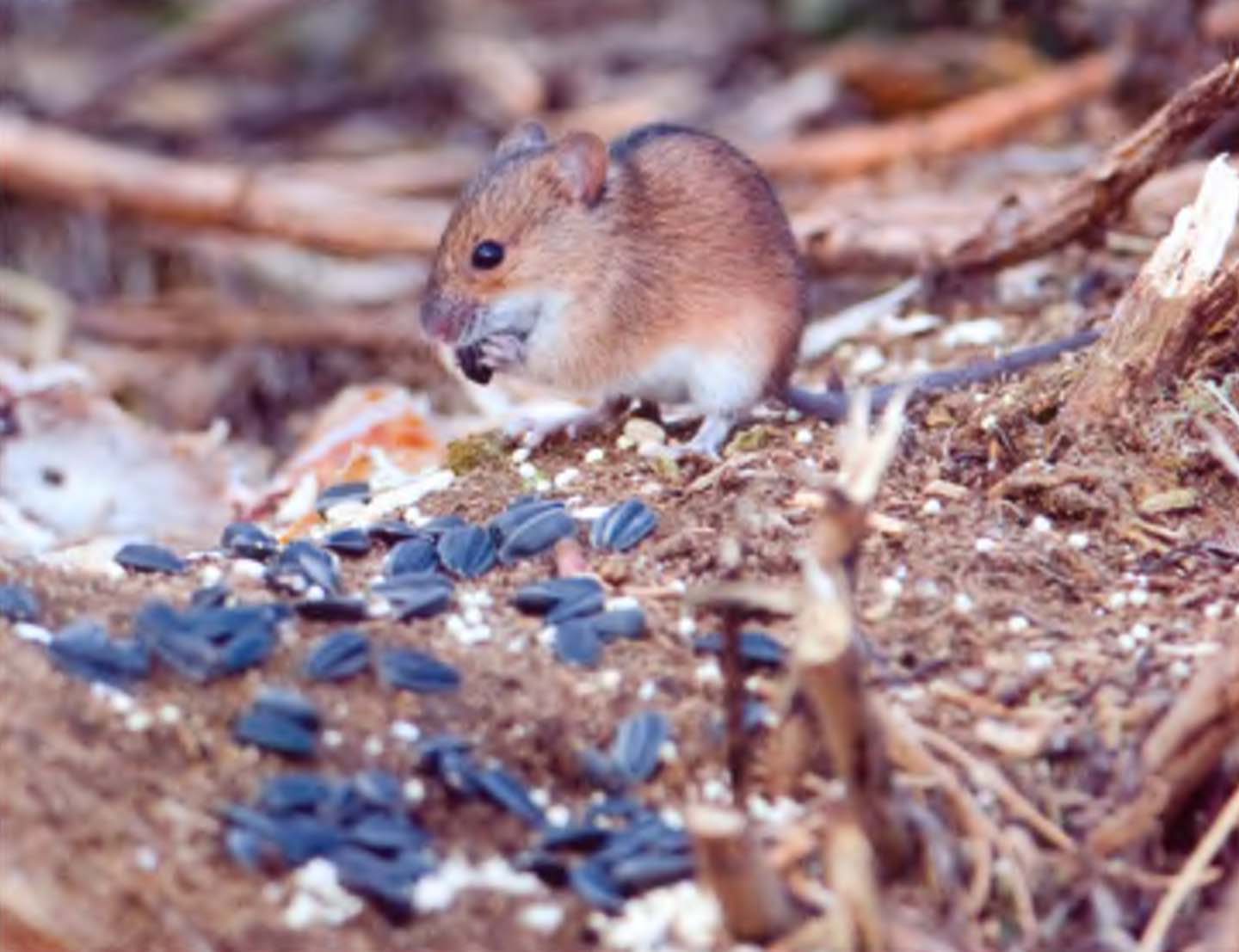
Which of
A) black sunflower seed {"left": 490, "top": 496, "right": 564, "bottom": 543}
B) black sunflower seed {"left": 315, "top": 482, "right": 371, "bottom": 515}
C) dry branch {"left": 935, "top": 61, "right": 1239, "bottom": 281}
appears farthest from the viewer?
dry branch {"left": 935, "top": 61, "right": 1239, "bottom": 281}

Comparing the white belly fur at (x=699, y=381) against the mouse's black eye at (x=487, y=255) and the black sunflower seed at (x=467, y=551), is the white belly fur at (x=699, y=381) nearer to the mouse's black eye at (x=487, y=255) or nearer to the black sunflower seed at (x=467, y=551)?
the mouse's black eye at (x=487, y=255)

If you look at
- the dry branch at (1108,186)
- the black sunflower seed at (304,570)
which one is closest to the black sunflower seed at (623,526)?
the black sunflower seed at (304,570)

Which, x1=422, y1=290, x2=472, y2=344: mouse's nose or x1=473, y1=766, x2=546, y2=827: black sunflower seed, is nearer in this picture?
x1=473, y1=766, x2=546, y2=827: black sunflower seed

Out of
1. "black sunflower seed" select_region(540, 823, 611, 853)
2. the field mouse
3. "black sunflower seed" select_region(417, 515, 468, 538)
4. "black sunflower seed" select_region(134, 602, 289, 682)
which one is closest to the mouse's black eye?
the field mouse

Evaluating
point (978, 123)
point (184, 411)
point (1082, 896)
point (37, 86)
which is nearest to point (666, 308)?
point (1082, 896)

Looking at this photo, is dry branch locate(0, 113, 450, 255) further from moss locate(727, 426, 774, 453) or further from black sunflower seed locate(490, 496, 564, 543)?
black sunflower seed locate(490, 496, 564, 543)

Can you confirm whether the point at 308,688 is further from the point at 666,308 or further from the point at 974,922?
the point at 666,308
